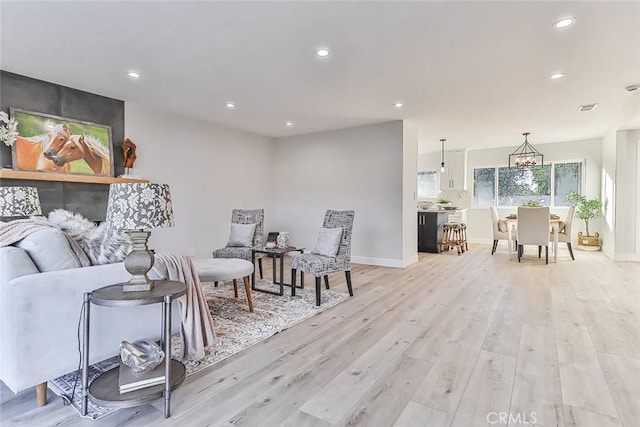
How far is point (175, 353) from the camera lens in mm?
2322

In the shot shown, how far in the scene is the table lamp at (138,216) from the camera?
1.67m

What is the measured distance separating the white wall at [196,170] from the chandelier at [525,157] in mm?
5627

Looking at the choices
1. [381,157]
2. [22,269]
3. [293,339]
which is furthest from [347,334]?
[381,157]

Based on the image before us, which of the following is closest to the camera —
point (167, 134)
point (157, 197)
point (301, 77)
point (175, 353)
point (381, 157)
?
point (157, 197)

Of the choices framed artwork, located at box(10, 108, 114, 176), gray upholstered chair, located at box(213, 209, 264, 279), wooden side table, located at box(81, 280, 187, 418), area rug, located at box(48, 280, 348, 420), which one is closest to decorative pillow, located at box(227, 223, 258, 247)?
gray upholstered chair, located at box(213, 209, 264, 279)

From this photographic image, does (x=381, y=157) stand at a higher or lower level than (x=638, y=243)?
higher

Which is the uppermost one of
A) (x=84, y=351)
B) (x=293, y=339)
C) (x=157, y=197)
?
(x=157, y=197)

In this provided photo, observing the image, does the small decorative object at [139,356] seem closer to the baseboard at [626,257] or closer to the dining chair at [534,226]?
the dining chair at [534,226]

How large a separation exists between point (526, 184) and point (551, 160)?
2.49ft

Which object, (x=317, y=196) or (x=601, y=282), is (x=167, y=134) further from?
(x=601, y=282)

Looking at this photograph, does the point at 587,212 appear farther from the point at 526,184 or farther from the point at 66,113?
the point at 66,113

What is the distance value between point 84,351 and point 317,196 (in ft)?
16.7

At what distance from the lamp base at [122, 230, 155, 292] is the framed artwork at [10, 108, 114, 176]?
9.73 ft

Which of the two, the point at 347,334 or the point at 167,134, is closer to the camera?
the point at 347,334
